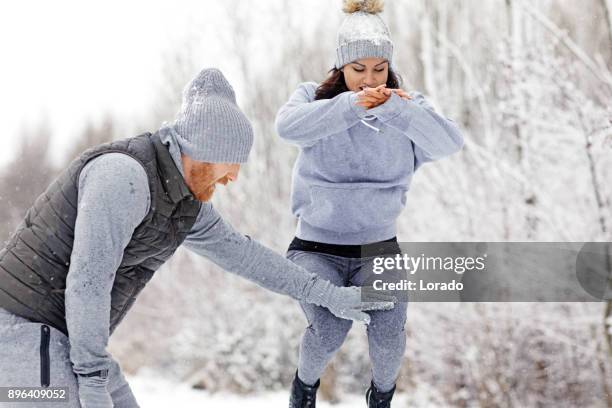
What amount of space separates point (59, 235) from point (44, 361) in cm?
30

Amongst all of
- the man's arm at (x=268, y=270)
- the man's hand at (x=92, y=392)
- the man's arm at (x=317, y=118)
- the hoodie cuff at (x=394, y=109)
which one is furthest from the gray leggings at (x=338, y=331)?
the man's hand at (x=92, y=392)

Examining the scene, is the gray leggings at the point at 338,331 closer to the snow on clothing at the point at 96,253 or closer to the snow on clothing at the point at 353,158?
the snow on clothing at the point at 353,158

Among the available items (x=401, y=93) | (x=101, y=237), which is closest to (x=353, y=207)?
(x=401, y=93)

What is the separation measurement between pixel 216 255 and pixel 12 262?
2.09ft

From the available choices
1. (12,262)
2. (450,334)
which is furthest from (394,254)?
(450,334)

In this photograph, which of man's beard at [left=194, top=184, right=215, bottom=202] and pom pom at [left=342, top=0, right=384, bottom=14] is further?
pom pom at [left=342, top=0, right=384, bottom=14]

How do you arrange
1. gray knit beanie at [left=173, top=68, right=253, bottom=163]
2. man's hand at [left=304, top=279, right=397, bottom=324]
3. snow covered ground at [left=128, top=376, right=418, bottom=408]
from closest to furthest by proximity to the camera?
gray knit beanie at [left=173, top=68, right=253, bottom=163] < man's hand at [left=304, top=279, right=397, bottom=324] < snow covered ground at [left=128, top=376, right=418, bottom=408]

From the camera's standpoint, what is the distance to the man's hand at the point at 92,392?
5.08 feet

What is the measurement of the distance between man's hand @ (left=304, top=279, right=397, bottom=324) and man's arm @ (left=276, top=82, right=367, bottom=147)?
49cm

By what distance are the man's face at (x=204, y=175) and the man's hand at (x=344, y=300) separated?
54cm

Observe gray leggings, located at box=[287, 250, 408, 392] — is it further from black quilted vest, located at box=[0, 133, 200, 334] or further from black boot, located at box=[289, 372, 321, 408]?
black quilted vest, located at box=[0, 133, 200, 334]

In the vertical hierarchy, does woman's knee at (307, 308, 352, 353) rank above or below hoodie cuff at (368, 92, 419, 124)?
below

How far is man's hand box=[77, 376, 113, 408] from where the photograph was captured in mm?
1547

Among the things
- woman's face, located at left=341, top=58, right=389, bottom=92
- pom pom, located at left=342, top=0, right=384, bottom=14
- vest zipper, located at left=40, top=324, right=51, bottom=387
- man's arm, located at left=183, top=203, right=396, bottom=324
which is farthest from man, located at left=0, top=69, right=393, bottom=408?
pom pom, located at left=342, top=0, right=384, bottom=14
